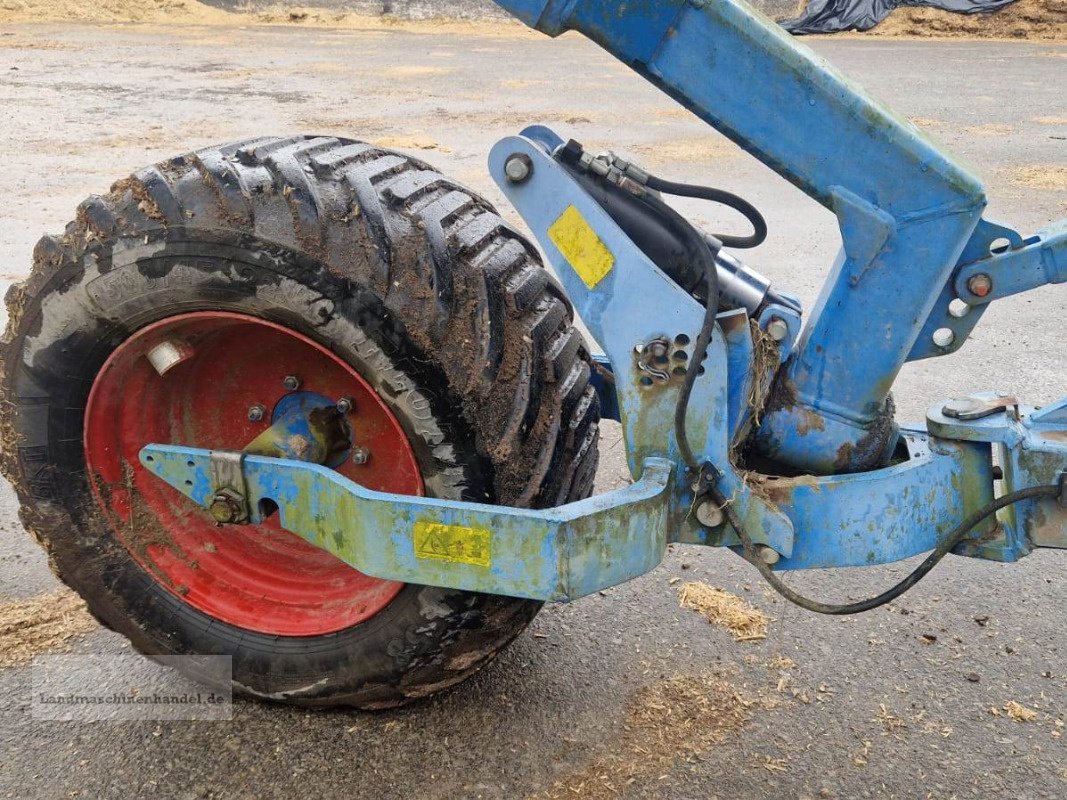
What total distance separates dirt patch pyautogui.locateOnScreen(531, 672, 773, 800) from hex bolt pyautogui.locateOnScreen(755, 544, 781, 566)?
522 millimetres

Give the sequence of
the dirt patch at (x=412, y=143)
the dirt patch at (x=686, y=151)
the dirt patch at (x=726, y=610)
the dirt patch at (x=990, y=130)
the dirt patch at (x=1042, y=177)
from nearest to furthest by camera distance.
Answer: the dirt patch at (x=726, y=610), the dirt patch at (x=1042, y=177), the dirt patch at (x=412, y=143), the dirt patch at (x=686, y=151), the dirt patch at (x=990, y=130)

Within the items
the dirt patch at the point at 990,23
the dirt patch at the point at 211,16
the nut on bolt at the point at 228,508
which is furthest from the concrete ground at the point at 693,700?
the dirt patch at the point at 990,23

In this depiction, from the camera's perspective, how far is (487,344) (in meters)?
2.20

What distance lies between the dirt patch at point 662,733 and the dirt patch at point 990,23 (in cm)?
1825

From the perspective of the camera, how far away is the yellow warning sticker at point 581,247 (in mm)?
2164

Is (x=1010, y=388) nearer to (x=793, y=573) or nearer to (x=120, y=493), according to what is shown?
(x=793, y=573)

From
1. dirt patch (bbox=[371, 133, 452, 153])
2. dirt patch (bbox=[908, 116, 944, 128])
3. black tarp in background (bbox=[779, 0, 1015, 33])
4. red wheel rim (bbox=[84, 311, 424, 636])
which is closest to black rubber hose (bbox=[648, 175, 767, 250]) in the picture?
red wheel rim (bbox=[84, 311, 424, 636])

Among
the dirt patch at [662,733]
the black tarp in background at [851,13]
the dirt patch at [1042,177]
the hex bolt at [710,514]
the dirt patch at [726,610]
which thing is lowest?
the dirt patch at [662,733]

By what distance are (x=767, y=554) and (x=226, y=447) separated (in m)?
1.33

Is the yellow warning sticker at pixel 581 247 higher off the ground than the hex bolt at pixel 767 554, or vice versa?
the yellow warning sticker at pixel 581 247

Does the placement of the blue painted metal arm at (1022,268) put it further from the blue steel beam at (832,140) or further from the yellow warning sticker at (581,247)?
the yellow warning sticker at (581,247)

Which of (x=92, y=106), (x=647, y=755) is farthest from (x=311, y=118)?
(x=647, y=755)

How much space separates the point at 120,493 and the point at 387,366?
2.71ft

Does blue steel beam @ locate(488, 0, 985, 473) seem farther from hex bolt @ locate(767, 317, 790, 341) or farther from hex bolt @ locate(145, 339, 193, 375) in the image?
hex bolt @ locate(145, 339, 193, 375)
